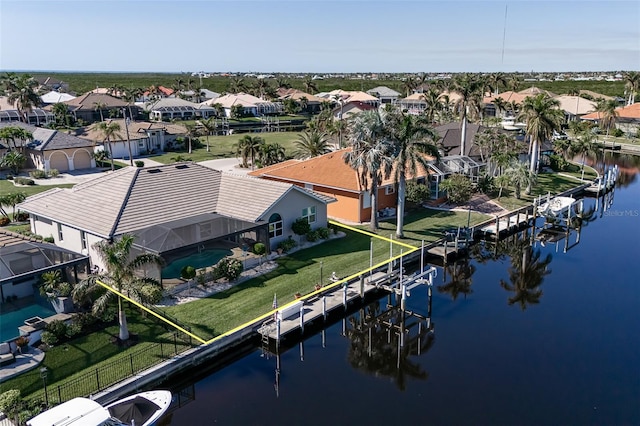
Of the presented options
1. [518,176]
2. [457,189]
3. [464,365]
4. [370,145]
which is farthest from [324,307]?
[518,176]

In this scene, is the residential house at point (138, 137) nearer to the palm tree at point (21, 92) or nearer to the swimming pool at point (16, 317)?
the palm tree at point (21, 92)

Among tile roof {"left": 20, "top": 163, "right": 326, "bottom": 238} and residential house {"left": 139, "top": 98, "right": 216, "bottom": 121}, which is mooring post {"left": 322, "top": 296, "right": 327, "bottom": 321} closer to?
tile roof {"left": 20, "top": 163, "right": 326, "bottom": 238}

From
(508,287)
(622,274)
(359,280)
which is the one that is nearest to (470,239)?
(508,287)

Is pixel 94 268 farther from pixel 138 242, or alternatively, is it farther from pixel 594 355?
pixel 594 355

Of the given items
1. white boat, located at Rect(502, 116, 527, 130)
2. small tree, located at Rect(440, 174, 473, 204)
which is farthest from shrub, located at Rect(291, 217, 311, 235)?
white boat, located at Rect(502, 116, 527, 130)

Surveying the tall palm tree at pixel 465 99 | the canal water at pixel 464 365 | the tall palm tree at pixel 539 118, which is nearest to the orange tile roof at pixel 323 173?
the canal water at pixel 464 365
